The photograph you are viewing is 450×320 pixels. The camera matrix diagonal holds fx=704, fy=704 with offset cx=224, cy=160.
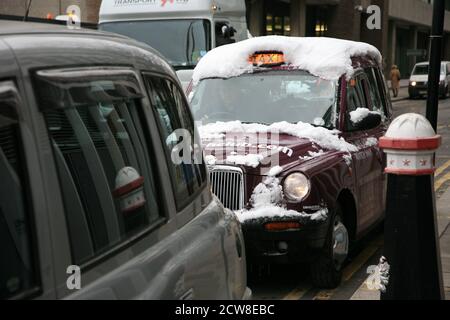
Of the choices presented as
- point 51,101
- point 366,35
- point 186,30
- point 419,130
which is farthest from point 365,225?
point 366,35

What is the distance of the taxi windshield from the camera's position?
21.9 ft

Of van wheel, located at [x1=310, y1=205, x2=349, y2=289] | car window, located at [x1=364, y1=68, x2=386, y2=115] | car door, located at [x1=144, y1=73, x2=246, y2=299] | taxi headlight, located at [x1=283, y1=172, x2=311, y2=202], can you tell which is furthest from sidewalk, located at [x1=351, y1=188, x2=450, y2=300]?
car door, located at [x1=144, y1=73, x2=246, y2=299]

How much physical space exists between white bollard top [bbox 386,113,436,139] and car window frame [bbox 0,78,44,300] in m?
2.17

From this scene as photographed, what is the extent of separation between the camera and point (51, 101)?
78.1 inches

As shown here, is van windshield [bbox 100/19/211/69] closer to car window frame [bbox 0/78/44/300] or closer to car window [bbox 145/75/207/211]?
car window [bbox 145/75/207/211]

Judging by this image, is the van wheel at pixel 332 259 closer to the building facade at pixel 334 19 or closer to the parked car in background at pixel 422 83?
the building facade at pixel 334 19

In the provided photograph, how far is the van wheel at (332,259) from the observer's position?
5.71 m

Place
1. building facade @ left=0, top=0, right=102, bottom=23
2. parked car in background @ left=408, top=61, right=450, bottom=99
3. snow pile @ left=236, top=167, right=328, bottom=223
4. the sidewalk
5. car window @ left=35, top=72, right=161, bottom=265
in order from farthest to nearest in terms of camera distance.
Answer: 1. parked car in background @ left=408, top=61, right=450, bottom=99
2. building facade @ left=0, top=0, right=102, bottom=23
3. snow pile @ left=236, top=167, right=328, bottom=223
4. the sidewalk
5. car window @ left=35, top=72, right=161, bottom=265

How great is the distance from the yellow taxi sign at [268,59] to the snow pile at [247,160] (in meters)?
1.61

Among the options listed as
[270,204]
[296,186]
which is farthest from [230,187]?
[296,186]

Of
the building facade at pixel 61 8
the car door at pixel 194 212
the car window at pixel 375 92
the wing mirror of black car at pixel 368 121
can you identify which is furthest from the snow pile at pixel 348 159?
the building facade at pixel 61 8

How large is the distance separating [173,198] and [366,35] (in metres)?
49.2

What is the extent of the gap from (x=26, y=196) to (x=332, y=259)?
423 cm
